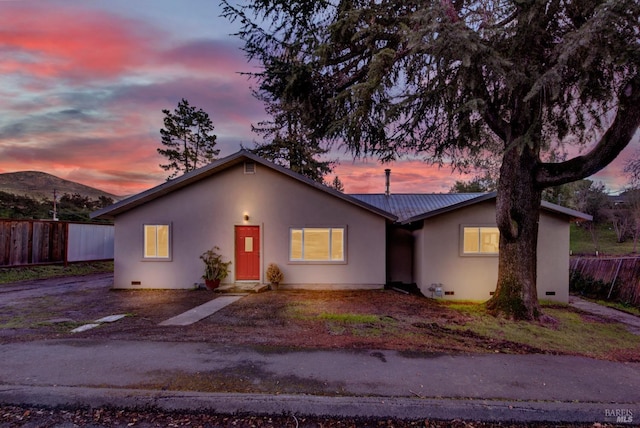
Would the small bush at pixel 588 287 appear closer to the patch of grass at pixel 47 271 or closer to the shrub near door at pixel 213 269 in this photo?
Answer: the shrub near door at pixel 213 269

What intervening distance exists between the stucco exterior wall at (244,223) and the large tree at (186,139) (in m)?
23.6

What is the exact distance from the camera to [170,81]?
520 inches

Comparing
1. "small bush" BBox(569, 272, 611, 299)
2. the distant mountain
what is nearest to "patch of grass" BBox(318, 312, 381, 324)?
"small bush" BBox(569, 272, 611, 299)

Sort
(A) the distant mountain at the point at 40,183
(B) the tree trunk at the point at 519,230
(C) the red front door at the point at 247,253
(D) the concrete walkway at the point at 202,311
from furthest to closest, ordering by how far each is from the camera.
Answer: (A) the distant mountain at the point at 40,183 → (C) the red front door at the point at 247,253 → (B) the tree trunk at the point at 519,230 → (D) the concrete walkway at the point at 202,311

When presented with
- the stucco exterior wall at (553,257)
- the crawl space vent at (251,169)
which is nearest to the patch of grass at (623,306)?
the stucco exterior wall at (553,257)

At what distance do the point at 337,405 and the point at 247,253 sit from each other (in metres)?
8.96

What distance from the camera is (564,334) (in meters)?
6.44

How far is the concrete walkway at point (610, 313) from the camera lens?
7573 millimetres

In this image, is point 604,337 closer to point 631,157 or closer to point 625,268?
point 625,268

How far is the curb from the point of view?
3.41m

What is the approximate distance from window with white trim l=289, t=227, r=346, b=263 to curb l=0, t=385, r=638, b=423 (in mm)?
8251

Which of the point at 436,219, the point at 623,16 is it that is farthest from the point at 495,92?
the point at 436,219

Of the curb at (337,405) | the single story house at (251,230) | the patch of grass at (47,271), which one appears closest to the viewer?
the curb at (337,405)

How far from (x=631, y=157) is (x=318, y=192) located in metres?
11.3
